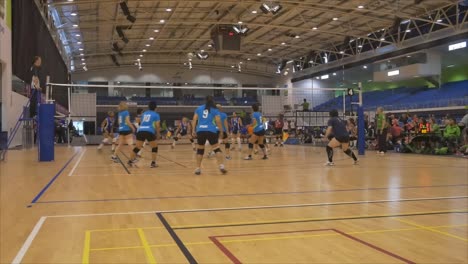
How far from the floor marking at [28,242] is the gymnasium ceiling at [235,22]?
2435cm

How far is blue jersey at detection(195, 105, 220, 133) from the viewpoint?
9609 millimetres

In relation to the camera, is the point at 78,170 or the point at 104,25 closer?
the point at 78,170

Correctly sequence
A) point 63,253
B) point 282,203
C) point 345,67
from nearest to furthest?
point 63,253, point 282,203, point 345,67

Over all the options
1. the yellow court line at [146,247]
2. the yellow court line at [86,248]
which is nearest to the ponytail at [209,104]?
the yellow court line at [146,247]

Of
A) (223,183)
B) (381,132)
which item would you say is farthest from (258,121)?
(223,183)

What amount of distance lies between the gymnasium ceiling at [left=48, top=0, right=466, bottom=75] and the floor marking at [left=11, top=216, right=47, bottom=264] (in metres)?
24.3

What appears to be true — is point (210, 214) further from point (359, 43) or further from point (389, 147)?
point (359, 43)

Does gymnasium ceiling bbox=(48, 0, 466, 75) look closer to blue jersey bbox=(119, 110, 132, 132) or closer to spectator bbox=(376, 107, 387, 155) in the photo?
spectator bbox=(376, 107, 387, 155)

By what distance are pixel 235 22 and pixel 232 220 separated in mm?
29391

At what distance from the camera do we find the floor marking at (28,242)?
3.25m

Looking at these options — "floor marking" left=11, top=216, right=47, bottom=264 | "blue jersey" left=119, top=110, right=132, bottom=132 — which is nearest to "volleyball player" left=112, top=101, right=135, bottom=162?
"blue jersey" left=119, top=110, right=132, bottom=132

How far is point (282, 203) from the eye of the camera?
5887mm

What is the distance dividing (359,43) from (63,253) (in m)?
39.5

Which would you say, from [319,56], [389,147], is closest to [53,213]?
[389,147]
